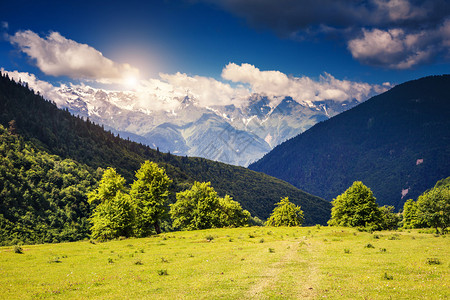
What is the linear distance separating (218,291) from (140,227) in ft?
153

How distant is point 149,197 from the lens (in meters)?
64.4

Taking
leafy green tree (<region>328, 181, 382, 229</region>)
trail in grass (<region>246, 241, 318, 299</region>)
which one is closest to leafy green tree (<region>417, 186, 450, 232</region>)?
leafy green tree (<region>328, 181, 382, 229</region>)

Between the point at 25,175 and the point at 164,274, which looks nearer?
the point at 164,274

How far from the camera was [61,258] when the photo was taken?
1457 inches

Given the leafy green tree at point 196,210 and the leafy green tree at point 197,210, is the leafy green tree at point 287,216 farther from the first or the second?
the leafy green tree at point 196,210

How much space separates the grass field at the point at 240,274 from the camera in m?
20.2

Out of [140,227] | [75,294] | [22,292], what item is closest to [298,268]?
[75,294]

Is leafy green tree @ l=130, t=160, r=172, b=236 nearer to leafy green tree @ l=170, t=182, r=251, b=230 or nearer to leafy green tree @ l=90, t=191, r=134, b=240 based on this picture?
leafy green tree @ l=90, t=191, r=134, b=240

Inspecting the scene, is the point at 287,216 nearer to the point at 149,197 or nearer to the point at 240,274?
the point at 149,197

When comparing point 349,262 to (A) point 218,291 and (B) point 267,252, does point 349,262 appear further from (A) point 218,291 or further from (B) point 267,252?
(A) point 218,291

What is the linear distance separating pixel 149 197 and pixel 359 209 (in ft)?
A: 168

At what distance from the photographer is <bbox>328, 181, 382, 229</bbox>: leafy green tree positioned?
66812 mm

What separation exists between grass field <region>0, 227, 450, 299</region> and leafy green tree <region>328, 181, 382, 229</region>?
26.6m

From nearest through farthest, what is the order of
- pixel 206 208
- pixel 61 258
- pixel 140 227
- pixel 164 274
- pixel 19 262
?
pixel 164 274
pixel 19 262
pixel 61 258
pixel 140 227
pixel 206 208
